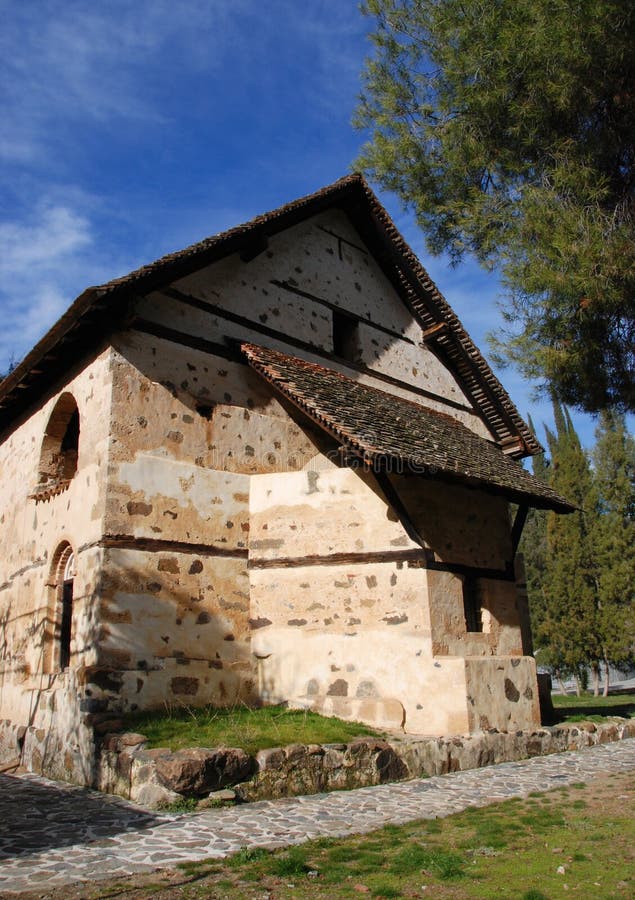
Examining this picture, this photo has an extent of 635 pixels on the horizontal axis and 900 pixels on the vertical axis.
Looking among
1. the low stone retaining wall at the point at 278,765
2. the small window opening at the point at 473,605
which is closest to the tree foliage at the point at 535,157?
the small window opening at the point at 473,605

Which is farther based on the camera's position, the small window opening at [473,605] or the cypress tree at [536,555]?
the cypress tree at [536,555]

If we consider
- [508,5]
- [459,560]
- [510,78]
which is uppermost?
[508,5]

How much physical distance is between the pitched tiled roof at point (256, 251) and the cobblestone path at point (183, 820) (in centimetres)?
539

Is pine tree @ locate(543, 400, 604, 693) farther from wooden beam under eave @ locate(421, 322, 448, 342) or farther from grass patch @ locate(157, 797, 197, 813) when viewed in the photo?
grass patch @ locate(157, 797, 197, 813)

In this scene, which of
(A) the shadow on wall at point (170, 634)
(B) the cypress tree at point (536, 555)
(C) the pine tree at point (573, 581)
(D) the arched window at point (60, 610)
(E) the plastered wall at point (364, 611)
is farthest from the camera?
(B) the cypress tree at point (536, 555)

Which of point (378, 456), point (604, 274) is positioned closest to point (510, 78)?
point (604, 274)

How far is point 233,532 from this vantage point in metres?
9.77

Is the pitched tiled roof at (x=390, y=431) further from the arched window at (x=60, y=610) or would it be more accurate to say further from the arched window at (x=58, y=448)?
the arched window at (x=60, y=610)

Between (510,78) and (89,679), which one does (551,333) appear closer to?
(510,78)

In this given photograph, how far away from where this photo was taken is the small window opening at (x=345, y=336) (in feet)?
42.7

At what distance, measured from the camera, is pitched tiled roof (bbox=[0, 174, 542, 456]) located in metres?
8.95

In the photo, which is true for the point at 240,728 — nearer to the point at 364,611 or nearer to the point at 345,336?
the point at 364,611

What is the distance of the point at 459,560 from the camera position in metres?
9.79

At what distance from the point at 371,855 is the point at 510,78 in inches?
368
